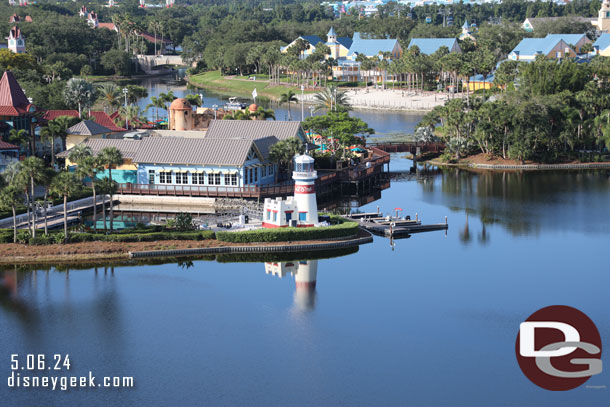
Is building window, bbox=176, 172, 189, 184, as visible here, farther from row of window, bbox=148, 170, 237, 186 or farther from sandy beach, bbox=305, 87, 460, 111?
sandy beach, bbox=305, 87, 460, 111

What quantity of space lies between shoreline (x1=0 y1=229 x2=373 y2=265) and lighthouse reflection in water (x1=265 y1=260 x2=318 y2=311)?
2.59 metres

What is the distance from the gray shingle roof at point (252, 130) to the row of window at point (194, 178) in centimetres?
942

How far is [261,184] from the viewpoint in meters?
96.7

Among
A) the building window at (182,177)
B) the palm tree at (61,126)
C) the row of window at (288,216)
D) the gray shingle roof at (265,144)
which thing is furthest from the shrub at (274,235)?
the palm tree at (61,126)

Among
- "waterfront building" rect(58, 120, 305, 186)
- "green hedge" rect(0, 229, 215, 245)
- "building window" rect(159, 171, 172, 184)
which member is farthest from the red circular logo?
"building window" rect(159, 171, 172, 184)

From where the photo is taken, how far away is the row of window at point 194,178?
311 ft

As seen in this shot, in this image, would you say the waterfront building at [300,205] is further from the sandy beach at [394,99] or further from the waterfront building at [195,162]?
the sandy beach at [394,99]

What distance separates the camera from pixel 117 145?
98.9 metres

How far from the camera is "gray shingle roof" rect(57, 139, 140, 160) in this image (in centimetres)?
9769

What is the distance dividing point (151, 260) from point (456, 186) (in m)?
42.6

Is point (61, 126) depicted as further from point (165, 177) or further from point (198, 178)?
point (198, 178)

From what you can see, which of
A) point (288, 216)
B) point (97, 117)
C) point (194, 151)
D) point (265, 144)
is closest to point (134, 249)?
point (288, 216)

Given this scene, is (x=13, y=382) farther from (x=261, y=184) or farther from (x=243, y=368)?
(x=261, y=184)

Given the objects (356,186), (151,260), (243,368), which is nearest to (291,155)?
(356,186)
